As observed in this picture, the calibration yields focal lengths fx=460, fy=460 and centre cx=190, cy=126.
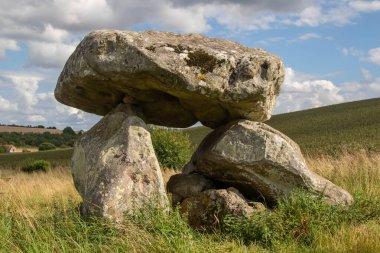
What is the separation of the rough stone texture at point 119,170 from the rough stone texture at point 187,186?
880mm

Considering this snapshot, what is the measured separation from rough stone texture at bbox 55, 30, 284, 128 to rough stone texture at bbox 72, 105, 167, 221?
0.74 metres

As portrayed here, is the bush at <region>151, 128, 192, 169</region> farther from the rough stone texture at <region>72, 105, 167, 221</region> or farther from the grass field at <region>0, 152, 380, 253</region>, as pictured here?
the grass field at <region>0, 152, 380, 253</region>

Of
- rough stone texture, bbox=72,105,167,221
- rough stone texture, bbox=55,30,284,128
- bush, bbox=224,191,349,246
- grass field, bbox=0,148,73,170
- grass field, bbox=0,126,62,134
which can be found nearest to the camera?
bush, bbox=224,191,349,246

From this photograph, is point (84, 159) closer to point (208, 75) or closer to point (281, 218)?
point (208, 75)

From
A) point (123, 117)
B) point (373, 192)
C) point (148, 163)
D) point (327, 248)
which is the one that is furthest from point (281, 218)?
point (123, 117)

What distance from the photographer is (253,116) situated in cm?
909

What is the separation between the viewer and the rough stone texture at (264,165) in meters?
8.37

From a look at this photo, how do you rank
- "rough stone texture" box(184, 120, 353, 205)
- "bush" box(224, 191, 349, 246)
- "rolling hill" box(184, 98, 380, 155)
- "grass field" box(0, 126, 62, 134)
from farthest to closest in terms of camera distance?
"grass field" box(0, 126, 62, 134)
"rolling hill" box(184, 98, 380, 155)
"rough stone texture" box(184, 120, 353, 205)
"bush" box(224, 191, 349, 246)

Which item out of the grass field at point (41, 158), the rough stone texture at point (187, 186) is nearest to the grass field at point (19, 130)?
the grass field at point (41, 158)

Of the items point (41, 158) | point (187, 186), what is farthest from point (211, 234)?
point (41, 158)

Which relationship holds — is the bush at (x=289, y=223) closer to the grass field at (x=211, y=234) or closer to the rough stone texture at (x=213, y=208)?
the grass field at (x=211, y=234)

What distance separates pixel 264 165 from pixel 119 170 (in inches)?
104

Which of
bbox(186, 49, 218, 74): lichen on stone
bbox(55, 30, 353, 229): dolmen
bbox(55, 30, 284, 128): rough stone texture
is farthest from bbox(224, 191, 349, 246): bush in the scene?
bbox(186, 49, 218, 74): lichen on stone

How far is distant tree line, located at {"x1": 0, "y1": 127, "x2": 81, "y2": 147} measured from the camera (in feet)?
316
